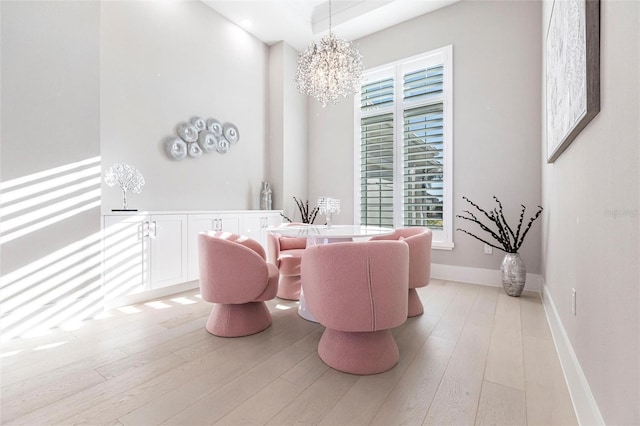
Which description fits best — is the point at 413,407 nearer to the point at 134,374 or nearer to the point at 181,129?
the point at 134,374

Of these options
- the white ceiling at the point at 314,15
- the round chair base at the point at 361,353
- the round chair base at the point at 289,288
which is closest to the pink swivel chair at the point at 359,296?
the round chair base at the point at 361,353

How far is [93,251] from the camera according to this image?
2.56 meters

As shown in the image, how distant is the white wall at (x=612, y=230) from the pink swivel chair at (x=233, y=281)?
1.70 metres

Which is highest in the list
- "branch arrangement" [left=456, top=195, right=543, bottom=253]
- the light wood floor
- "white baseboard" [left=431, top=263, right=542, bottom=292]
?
"branch arrangement" [left=456, top=195, right=543, bottom=253]

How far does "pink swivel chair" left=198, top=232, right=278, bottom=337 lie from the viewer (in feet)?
6.50

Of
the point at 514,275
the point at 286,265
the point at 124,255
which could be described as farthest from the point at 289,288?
the point at 514,275

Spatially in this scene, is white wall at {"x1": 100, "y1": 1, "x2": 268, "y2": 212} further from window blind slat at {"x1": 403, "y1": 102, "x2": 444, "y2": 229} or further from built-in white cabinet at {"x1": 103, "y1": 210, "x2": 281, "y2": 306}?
window blind slat at {"x1": 403, "y1": 102, "x2": 444, "y2": 229}

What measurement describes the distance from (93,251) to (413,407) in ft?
9.00

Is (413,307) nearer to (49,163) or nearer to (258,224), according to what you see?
(258,224)

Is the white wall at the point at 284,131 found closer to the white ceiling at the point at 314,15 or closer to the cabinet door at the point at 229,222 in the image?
the white ceiling at the point at 314,15

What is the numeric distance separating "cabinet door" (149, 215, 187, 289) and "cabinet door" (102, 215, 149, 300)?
8 centimetres

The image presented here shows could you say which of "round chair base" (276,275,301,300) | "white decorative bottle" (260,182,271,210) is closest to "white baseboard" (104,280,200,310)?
"round chair base" (276,275,301,300)

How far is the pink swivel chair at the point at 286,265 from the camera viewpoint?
288 cm

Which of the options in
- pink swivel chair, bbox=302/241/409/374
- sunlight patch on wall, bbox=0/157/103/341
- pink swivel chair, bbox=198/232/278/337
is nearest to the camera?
pink swivel chair, bbox=302/241/409/374
